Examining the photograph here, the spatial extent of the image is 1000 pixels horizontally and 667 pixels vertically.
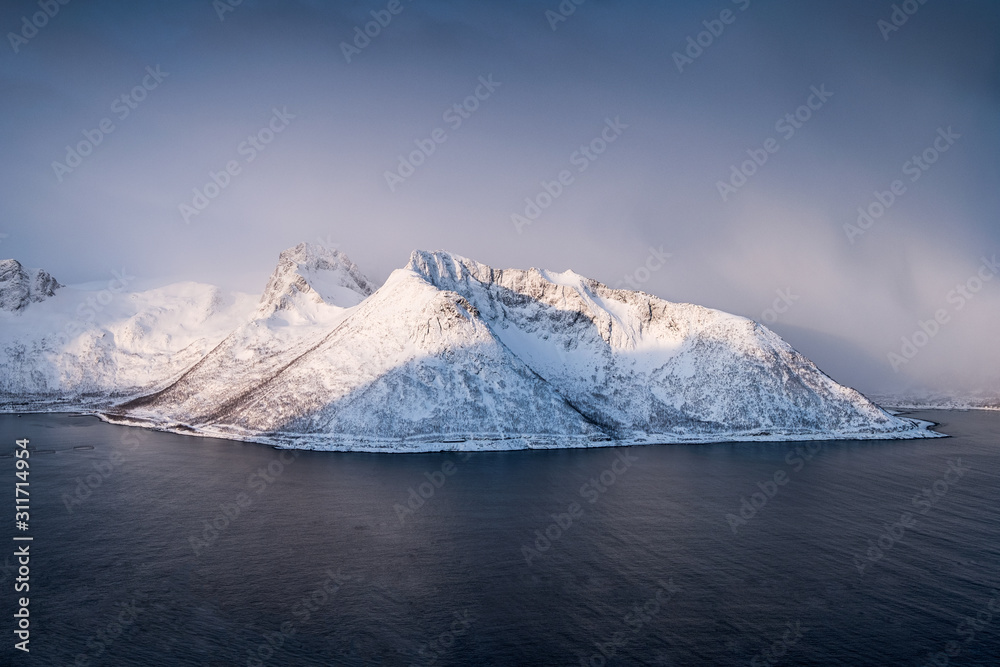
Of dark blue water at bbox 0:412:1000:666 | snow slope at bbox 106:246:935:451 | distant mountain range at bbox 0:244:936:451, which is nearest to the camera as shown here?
dark blue water at bbox 0:412:1000:666

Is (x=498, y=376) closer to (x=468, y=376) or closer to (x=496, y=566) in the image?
(x=468, y=376)

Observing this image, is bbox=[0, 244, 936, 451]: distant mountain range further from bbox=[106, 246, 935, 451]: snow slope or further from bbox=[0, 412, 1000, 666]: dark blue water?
bbox=[0, 412, 1000, 666]: dark blue water

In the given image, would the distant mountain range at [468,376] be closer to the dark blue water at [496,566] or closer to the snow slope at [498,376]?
the snow slope at [498,376]

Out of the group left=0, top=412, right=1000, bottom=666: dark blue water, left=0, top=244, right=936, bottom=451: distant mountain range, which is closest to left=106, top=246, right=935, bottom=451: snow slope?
left=0, top=244, right=936, bottom=451: distant mountain range

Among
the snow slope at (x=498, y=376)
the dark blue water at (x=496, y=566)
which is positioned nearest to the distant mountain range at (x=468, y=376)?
the snow slope at (x=498, y=376)

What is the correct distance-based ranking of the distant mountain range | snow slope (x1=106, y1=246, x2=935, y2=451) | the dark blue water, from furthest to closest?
the distant mountain range < snow slope (x1=106, y1=246, x2=935, y2=451) < the dark blue water
